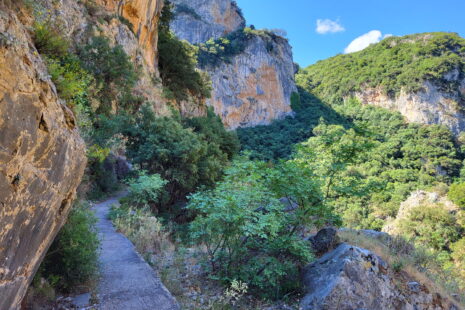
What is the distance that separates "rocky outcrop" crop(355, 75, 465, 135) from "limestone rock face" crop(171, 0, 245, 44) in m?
41.7

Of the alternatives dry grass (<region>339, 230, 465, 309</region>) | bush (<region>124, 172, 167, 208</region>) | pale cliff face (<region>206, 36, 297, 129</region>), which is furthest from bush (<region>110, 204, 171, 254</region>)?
pale cliff face (<region>206, 36, 297, 129</region>)

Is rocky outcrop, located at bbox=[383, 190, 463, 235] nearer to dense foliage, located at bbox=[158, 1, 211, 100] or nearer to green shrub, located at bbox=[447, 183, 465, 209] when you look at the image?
green shrub, located at bbox=[447, 183, 465, 209]

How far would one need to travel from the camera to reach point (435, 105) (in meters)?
55.1

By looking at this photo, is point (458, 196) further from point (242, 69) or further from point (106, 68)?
point (242, 69)

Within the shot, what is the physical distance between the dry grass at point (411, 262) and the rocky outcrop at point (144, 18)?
15002 millimetres

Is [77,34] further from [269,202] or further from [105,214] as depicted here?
[269,202]

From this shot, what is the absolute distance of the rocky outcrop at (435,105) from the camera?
174ft

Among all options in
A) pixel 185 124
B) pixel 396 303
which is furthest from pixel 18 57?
pixel 185 124

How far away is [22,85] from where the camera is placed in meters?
1.59

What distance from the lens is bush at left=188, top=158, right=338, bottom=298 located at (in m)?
3.70

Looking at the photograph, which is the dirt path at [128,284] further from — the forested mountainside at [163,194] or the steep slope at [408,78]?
the steep slope at [408,78]

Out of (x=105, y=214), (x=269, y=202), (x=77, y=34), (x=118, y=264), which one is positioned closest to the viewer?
(x=118, y=264)

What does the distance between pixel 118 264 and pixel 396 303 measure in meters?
4.34

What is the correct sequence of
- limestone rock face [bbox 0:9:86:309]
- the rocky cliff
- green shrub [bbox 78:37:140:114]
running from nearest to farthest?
limestone rock face [bbox 0:9:86:309] < green shrub [bbox 78:37:140:114] < the rocky cliff
